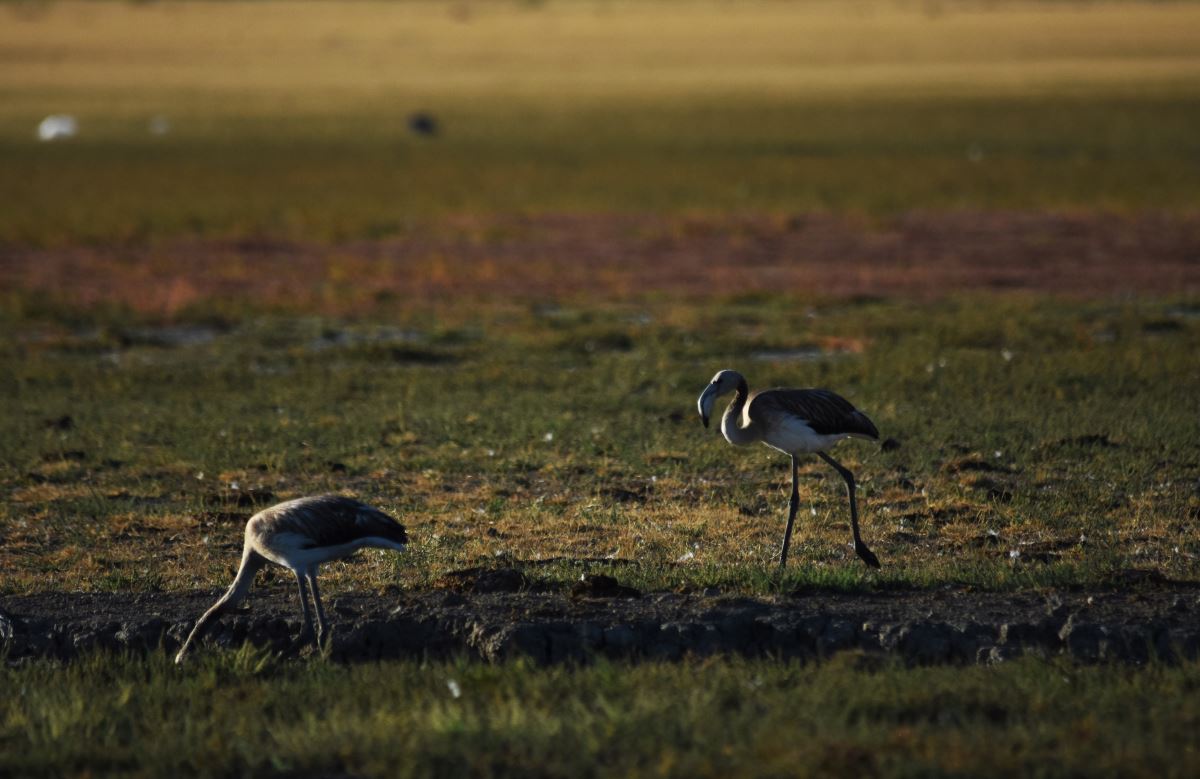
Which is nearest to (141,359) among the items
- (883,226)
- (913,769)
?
(913,769)

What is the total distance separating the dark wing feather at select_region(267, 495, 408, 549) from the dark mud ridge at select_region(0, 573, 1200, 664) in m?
0.59

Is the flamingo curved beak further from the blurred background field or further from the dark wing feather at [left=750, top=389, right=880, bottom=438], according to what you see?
the blurred background field

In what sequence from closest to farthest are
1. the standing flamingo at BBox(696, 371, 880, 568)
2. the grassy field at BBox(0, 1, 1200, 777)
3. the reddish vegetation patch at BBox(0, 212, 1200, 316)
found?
the grassy field at BBox(0, 1, 1200, 777)
the standing flamingo at BBox(696, 371, 880, 568)
the reddish vegetation patch at BBox(0, 212, 1200, 316)

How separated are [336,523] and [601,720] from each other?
7.37 feet

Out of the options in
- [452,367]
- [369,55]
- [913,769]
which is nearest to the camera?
[913,769]

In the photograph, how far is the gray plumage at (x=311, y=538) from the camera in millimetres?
8734

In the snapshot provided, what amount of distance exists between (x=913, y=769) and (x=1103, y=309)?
18.0 m

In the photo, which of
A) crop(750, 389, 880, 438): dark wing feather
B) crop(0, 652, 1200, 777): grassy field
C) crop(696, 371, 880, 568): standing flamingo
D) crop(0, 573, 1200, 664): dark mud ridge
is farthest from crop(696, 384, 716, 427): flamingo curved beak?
crop(0, 652, 1200, 777): grassy field

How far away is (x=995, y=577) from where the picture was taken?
945 cm

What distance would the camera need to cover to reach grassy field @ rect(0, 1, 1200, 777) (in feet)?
23.8

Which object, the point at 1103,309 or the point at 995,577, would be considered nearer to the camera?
the point at 995,577

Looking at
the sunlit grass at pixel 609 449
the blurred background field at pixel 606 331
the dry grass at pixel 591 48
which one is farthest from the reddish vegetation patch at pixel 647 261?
the dry grass at pixel 591 48

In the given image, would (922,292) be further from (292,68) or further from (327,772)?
(292,68)

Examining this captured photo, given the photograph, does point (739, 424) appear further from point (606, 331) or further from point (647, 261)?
point (647, 261)
